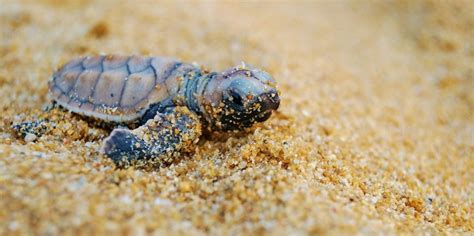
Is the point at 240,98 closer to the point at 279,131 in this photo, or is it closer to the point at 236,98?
the point at 236,98

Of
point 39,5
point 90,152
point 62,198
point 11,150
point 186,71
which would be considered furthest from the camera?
point 39,5

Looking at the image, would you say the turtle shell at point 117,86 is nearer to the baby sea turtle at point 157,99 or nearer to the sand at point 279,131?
the baby sea turtle at point 157,99

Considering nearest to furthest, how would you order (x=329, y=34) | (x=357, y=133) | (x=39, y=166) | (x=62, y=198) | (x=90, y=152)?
1. (x=62, y=198)
2. (x=39, y=166)
3. (x=90, y=152)
4. (x=357, y=133)
5. (x=329, y=34)

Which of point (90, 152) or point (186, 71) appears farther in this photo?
point (186, 71)

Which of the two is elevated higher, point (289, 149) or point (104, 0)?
point (104, 0)

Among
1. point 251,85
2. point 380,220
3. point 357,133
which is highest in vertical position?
point 251,85

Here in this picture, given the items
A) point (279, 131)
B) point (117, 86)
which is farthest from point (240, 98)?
point (117, 86)

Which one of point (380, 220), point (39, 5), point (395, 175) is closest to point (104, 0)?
point (39, 5)

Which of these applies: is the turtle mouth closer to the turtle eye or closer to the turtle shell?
the turtle eye

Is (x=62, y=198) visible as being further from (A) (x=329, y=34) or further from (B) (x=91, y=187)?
(A) (x=329, y=34)
